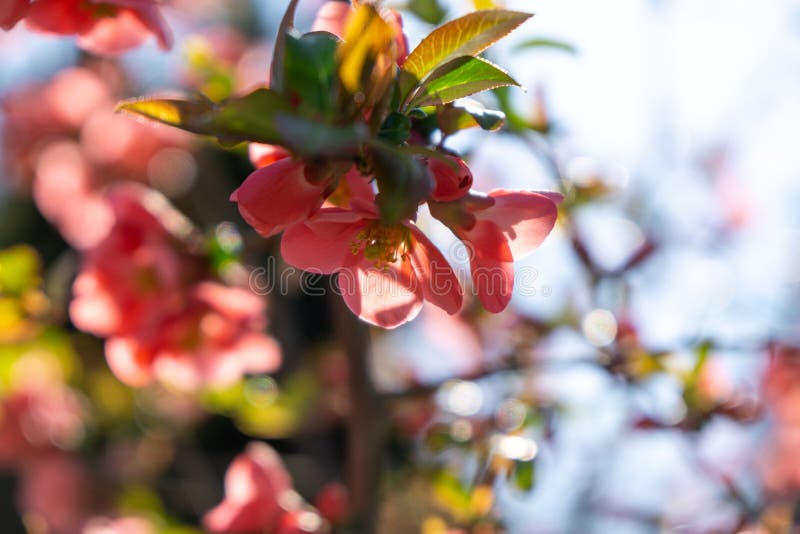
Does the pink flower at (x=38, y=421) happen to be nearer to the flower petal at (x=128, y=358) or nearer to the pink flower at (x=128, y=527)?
the pink flower at (x=128, y=527)

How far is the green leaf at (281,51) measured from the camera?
438 mm

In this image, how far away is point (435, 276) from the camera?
22.1 inches

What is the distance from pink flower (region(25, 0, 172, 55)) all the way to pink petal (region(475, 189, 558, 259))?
32 cm

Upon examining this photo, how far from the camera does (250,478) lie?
2.96 ft

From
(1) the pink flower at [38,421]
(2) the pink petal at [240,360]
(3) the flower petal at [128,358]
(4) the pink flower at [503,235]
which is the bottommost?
(1) the pink flower at [38,421]

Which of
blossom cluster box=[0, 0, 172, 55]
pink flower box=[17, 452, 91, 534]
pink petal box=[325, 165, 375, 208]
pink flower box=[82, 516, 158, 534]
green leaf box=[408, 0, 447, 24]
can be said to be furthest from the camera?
pink flower box=[17, 452, 91, 534]

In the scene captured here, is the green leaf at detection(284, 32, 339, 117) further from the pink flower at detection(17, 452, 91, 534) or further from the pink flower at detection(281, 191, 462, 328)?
the pink flower at detection(17, 452, 91, 534)

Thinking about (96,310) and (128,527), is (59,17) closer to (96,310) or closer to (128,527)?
(96,310)

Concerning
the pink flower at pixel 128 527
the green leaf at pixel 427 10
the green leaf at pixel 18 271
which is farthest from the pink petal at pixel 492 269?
the pink flower at pixel 128 527

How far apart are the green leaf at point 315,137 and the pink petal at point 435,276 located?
13 cm

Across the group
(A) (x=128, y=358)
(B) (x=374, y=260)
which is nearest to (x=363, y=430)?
(A) (x=128, y=358)

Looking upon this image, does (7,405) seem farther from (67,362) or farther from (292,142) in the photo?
(292,142)

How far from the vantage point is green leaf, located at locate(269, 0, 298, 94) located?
17.3 inches

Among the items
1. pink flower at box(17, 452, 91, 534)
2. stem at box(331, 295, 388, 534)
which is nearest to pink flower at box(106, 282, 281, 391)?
stem at box(331, 295, 388, 534)
